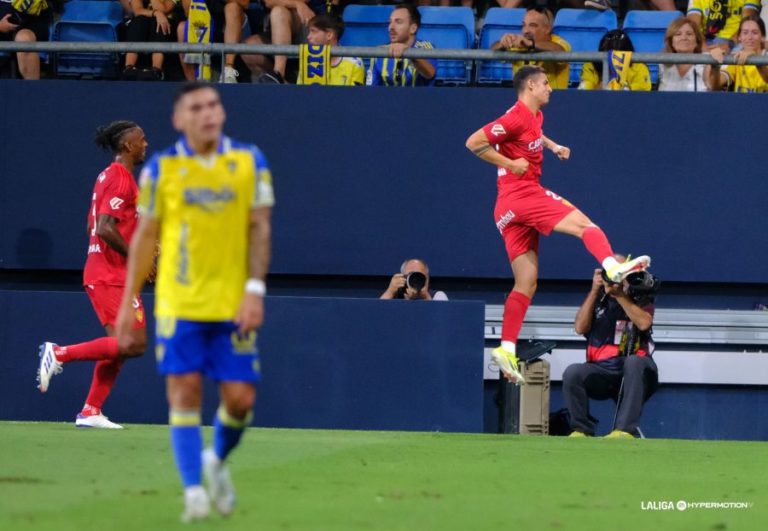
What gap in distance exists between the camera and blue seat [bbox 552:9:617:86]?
1304cm

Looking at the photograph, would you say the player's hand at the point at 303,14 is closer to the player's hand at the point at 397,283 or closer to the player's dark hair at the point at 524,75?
the player's hand at the point at 397,283

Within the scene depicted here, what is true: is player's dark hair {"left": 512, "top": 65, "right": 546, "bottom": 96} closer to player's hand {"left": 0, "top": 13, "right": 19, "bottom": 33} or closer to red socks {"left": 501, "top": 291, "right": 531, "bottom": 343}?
red socks {"left": 501, "top": 291, "right": 531, "bottom": 343}

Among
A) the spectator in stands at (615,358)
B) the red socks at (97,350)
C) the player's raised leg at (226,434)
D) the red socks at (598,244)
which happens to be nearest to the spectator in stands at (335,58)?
the spectator in stands at (615,358)

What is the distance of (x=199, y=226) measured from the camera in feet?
17.6

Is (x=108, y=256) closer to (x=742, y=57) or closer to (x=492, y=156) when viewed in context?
(x=492, y=156)

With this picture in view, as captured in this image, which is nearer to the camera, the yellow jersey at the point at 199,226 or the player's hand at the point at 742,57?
the yellow jersey at the point at 199,226

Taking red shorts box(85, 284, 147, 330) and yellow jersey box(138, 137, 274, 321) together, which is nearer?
yellow jersey box(138, 137, 274, 321)

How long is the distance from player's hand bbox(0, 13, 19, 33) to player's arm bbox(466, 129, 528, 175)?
5.54 meters

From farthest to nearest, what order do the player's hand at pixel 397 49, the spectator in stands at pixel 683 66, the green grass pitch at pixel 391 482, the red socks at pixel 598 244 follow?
the spectator in stands at pixel 683 66 < the player's hand at pixel 397 49 < the red socks at pixel 598 244 < the green grass pitch at pixel 391 482

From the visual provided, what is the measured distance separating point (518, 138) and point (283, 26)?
12.5 ft

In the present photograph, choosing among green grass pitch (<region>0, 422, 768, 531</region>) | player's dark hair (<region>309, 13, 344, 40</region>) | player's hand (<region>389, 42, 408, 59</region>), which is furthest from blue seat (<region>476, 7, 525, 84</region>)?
green grass pitch (<region>0, 422, 768, 531</region>)

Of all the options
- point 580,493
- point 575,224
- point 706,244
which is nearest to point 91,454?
point 580,493

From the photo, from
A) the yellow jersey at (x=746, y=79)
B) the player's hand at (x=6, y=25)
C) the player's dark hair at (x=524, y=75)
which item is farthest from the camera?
the player's hand at (x=6, y=25)

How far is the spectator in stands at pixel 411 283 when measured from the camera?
1132 cm
